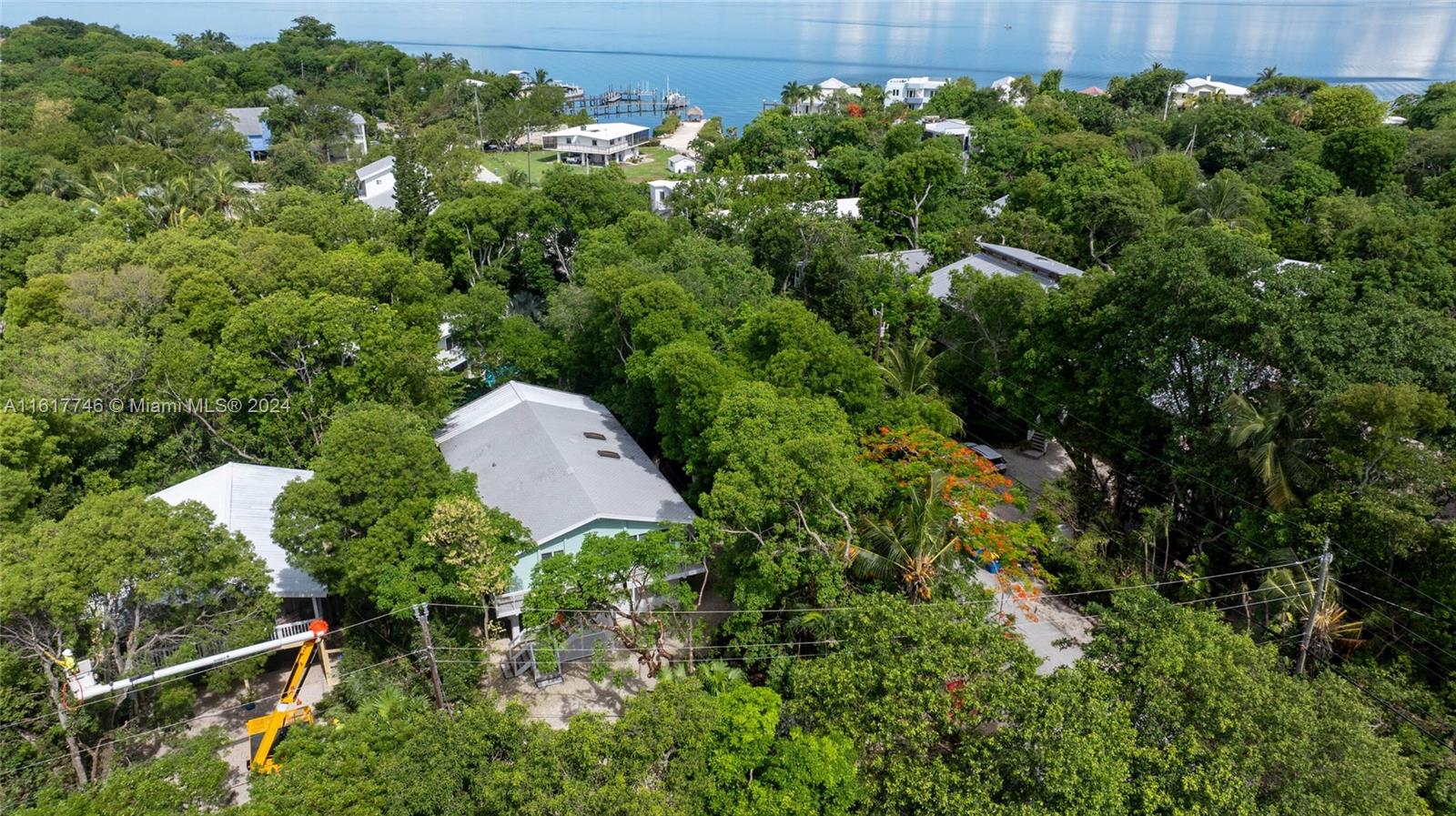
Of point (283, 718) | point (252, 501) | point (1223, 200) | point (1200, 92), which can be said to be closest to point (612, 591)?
point (283, 718)

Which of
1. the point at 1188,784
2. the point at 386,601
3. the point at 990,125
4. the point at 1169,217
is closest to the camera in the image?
the point at 1188,784

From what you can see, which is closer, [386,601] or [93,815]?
[93,815]

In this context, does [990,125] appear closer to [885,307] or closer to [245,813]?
[885,307]

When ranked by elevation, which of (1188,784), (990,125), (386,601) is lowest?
(386,601)

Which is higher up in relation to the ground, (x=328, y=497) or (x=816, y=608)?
(x=328, y=497)

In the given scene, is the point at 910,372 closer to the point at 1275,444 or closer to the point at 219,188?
the point at 1275,444

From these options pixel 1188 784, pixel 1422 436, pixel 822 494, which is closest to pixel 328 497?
pixel 822 494
